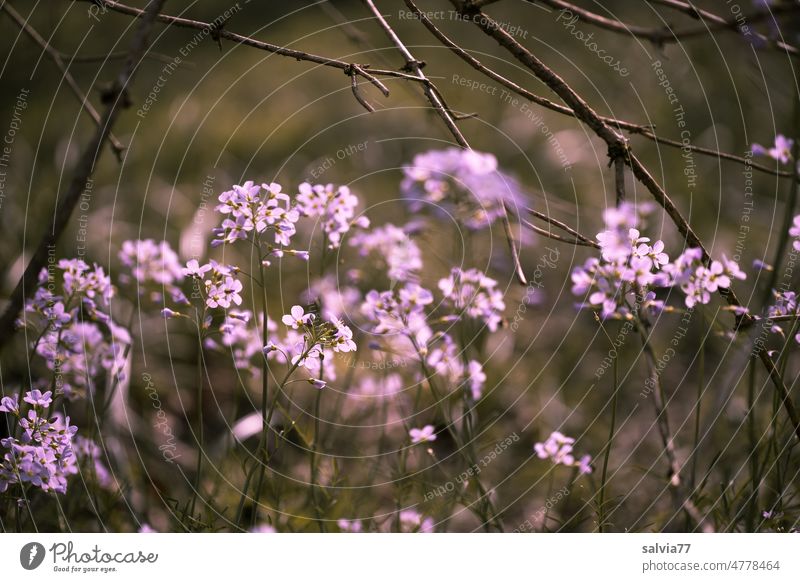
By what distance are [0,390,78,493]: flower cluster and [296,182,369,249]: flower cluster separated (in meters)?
0.58

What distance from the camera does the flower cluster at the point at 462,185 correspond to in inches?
50.7

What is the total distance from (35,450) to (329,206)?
0.69 metres

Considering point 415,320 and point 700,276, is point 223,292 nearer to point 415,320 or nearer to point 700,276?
point 415,320

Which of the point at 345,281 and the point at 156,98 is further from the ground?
the point at 156,98

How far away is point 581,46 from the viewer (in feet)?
13.7

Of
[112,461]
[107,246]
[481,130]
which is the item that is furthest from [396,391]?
[481,130]

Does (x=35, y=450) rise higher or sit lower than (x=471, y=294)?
lower

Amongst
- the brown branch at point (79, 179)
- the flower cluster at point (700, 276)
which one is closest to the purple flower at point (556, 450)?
the flower cluster at point (700, 276)

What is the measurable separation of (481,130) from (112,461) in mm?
2556

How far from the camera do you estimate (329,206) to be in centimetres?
137

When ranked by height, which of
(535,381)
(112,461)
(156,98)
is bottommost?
(112,461)

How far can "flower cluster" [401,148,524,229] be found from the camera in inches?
50.7

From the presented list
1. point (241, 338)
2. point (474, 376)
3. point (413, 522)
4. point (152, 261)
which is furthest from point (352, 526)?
point (152, 261)

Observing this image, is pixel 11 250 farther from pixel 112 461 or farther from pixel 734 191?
pixel 734 191
